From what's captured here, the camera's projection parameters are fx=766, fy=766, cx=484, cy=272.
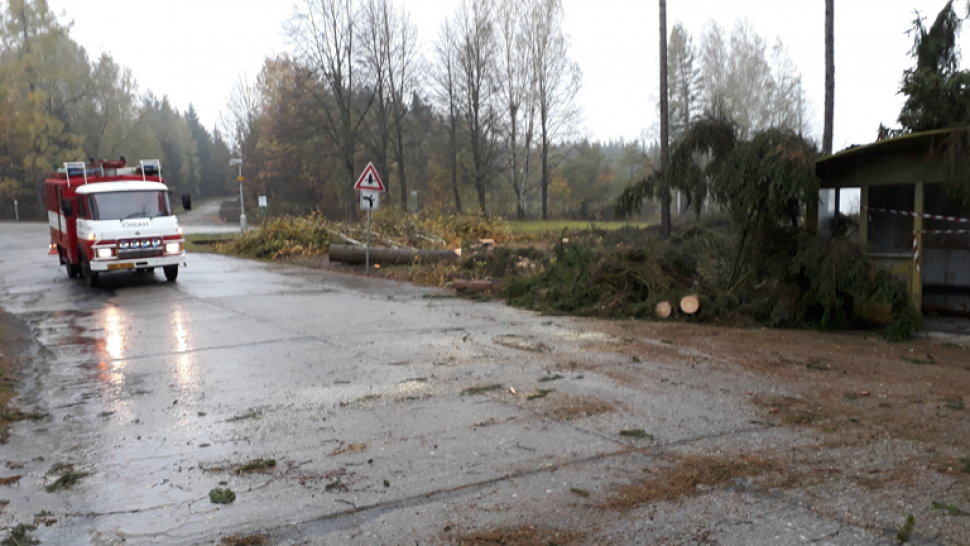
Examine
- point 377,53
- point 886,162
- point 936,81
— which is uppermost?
point 377,53

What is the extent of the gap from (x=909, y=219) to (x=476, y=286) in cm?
825

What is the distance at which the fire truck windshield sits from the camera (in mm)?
18047

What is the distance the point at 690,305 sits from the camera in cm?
1237

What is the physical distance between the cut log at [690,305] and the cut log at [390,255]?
10.2 m

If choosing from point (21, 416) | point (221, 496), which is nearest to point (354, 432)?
point (221, 496)

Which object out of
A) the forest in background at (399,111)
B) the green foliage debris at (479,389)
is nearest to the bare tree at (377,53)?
the forest in background at (399,111)

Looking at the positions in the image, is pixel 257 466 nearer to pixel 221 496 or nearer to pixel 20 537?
pixel 221 496

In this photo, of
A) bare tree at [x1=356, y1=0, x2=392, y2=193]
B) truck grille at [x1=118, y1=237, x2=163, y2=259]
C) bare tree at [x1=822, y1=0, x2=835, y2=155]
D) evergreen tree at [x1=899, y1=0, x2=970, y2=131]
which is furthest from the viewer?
bare tree at [x1=356, y1=0, x2=392, y2=193]

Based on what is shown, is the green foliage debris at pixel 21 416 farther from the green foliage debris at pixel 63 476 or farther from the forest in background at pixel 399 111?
the forest in background at pixel 399 111

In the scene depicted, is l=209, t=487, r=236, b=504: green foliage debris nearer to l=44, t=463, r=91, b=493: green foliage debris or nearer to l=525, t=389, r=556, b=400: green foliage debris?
l=44, t=463, r=91, b=493: green foliage debris

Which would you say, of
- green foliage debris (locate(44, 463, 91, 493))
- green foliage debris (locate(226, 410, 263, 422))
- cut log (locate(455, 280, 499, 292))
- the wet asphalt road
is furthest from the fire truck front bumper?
green foliage debris (locate(44, 463, 91, 493))

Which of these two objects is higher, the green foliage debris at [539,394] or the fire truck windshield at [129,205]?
the fire truck windshield at [129,205]

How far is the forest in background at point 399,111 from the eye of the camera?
46.7 metres

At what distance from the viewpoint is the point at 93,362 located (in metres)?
9.53
